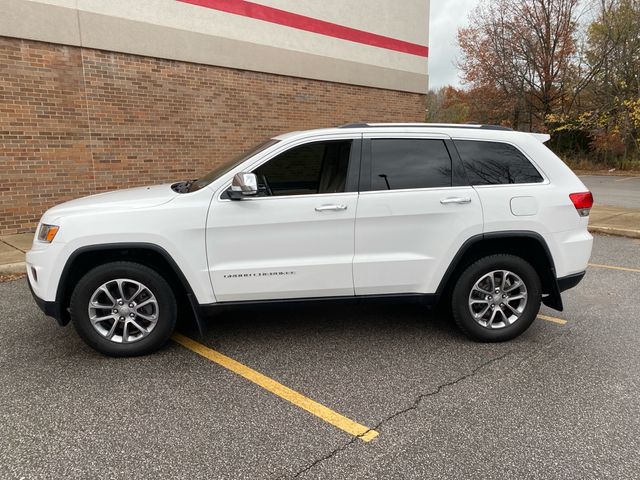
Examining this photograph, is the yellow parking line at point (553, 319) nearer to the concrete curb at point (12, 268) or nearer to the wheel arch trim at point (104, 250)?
the wheel arch trim at point (104, 250)

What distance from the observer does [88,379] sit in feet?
11.3

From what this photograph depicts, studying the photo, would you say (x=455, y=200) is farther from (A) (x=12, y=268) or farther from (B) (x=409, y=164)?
(A) (x=12, y=268)

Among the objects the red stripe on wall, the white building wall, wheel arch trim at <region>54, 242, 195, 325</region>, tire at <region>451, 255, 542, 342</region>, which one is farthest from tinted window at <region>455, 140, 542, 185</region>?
the red stripe on wall

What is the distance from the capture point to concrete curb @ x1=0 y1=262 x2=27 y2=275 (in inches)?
246

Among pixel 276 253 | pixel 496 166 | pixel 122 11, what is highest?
pixel 122 11

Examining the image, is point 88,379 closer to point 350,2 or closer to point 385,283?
point 385,283

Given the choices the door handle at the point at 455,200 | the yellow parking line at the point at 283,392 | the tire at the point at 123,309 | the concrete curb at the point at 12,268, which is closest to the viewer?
the yellow parking line at the point at 283,392

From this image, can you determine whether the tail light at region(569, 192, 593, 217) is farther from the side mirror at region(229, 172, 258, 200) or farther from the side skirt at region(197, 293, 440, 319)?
the side mirror at region(229, 172, 258, 200)

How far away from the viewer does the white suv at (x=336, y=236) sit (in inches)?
143

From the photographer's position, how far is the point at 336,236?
12.4 feet

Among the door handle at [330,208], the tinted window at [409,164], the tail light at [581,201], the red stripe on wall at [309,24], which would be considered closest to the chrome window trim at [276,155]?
the door handle at [330,208]

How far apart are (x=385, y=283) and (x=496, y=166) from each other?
139 centimetres

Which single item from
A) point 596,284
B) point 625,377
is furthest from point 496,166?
point 596,284

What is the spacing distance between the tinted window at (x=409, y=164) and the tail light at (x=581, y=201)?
108cm
